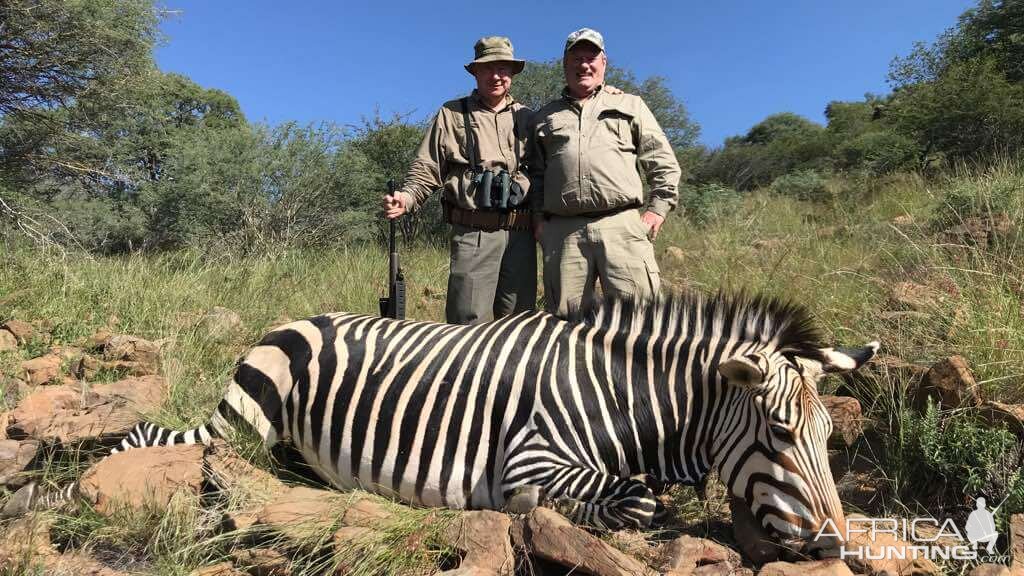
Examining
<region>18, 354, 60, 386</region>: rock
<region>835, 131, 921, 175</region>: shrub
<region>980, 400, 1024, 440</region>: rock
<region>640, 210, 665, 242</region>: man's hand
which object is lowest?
<region>18, 354, 60, 386</region>: rock

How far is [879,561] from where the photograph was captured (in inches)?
87.3

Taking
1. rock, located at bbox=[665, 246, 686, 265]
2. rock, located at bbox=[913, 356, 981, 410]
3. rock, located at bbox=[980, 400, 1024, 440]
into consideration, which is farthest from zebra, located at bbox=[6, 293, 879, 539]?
rock, located at bbox=[665, 246, 686, 265]

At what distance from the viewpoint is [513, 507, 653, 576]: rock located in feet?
6.91

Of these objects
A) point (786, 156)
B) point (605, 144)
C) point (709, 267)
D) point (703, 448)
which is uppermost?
point (786, 156)

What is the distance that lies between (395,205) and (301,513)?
226 cm

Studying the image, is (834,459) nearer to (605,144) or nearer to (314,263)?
(605,144)

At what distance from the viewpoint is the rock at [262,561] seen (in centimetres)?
237

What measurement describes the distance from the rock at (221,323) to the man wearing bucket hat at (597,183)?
111 inches

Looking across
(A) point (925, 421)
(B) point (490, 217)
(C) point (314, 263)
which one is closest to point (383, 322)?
(B) point (490, 217)

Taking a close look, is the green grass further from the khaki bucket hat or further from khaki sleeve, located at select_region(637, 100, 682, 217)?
the khaki bucket hat

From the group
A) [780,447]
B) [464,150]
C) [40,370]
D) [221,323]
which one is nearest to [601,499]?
[780,447]

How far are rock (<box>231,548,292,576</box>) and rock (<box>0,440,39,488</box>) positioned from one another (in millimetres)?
1456

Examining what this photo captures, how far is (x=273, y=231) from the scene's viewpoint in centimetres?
934

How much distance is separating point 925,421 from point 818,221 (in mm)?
6810
